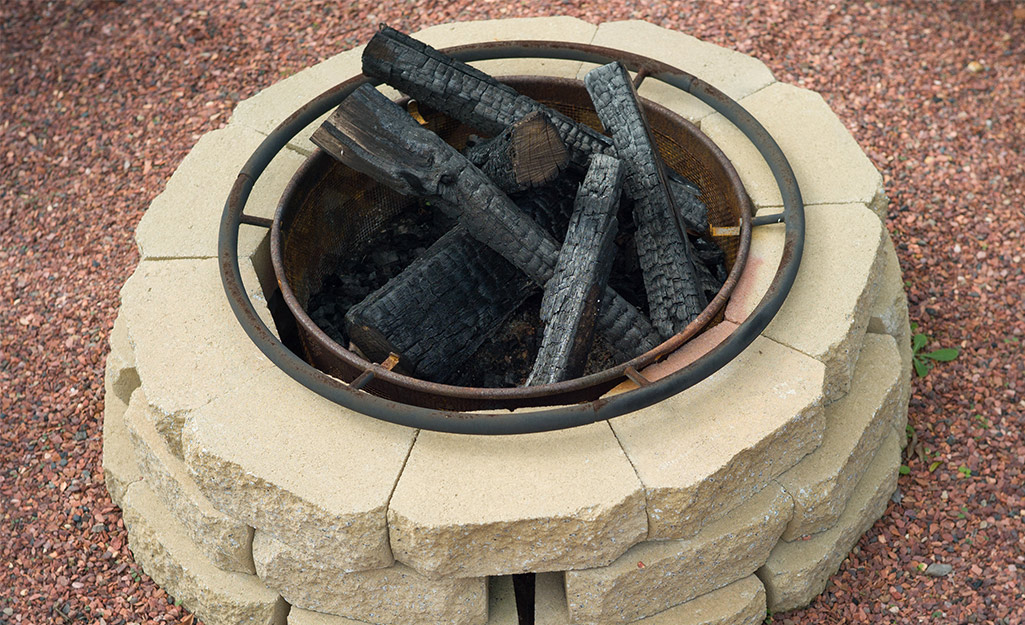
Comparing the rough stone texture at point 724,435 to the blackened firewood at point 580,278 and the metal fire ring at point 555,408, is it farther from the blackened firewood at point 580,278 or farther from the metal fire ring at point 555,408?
the blackened firewood at point 580,278

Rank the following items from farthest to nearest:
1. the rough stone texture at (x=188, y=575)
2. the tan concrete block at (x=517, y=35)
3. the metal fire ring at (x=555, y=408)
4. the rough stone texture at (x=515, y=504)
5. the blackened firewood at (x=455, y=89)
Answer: the tan concrete block at (x=517, y=35)
the blackened firewood at (x=455, y=89)
the rough stone texture at (x=188, y=575)
the metal fire ring at (x=555, y=408)
the rough stone texture at (x=515, y=504)

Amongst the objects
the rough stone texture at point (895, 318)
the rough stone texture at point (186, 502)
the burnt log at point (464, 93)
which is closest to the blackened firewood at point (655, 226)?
the burnt log at point (464, 93)

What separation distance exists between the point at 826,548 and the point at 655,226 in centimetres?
124

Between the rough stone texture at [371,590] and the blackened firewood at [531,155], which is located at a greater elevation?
the blackened firewood at [531,155]

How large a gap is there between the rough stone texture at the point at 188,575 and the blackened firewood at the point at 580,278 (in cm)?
116

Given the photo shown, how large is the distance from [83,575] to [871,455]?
2.84m

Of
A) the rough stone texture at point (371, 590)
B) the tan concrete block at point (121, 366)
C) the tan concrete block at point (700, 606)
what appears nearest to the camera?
the rough stone texture at point (371, 590)

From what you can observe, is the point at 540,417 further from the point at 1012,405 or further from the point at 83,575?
the point at 1012,405

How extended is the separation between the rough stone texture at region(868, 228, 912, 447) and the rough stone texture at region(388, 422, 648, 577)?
1.34 meters

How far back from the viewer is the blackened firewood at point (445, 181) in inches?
118

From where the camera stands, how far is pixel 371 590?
9.30ft

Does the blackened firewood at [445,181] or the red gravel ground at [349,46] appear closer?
the blackened firewood at [445,181]

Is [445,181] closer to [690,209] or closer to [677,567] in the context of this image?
[690,209]

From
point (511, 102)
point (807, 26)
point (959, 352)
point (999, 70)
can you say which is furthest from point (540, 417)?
point (999, 70)
